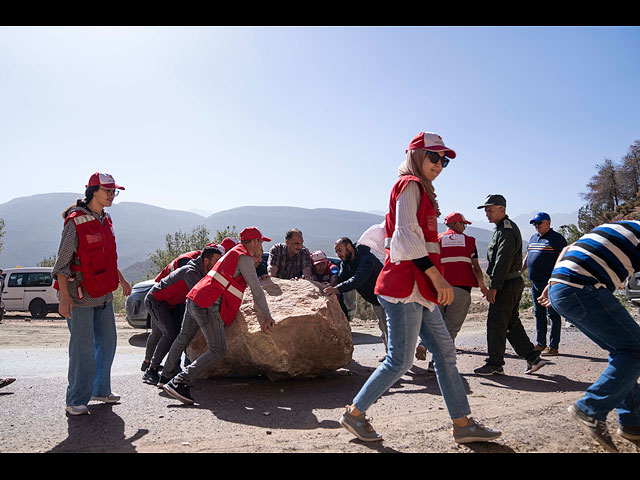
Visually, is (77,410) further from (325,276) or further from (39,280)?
(39,280)

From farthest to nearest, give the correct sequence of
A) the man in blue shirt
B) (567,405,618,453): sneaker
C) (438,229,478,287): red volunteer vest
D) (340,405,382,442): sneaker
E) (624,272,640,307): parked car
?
(624,272,640,307): parked car → the man in blue shirt → (438,229,478,287): red volunteer vest → (340,405,382,442): sneaker → (567,405,618,453): sneaker

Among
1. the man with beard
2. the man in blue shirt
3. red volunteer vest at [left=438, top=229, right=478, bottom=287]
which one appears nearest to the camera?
red volunteer vest at [left=438, top=229, right=478, bottom=287]

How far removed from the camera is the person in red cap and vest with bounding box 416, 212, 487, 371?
20.0ft

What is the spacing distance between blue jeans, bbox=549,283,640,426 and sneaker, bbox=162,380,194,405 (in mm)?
3532

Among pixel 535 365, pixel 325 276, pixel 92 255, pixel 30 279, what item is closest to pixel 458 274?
pixel 535 365

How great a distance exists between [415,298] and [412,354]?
398mm

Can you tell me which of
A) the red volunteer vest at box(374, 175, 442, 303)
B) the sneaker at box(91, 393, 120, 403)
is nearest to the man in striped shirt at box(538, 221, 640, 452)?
the red volunteer vest at box(374, 175, 442, 303)

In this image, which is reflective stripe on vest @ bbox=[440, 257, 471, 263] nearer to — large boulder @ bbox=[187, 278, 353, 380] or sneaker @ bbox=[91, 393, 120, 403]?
large boulder @ bbox=[187, 278, 353, 380]

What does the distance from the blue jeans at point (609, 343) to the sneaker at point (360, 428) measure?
1.48m

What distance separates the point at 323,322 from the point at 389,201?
2.48 metres

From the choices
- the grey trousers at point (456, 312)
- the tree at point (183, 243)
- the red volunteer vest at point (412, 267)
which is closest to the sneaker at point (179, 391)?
the red volunteer vest at point (412, 267)

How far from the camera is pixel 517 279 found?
6164mm

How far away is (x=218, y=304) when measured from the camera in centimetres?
535
